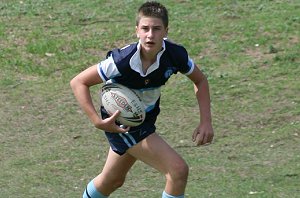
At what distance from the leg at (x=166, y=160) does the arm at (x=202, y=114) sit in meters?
0.29

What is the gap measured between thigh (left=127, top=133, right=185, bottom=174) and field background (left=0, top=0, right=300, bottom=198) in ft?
4.03

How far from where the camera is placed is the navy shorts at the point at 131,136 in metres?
6.99

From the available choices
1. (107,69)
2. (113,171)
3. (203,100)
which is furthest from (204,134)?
(107,69)

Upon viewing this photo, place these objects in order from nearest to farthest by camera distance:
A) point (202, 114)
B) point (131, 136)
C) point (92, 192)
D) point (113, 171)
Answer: point (131, 136)
point (202, 114)
point (113, 171)
point (92, 192)

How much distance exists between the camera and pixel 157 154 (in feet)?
22.5

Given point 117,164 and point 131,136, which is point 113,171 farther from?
point 131,136

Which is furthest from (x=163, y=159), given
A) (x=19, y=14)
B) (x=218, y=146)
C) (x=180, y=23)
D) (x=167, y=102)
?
(x=19, y=14)

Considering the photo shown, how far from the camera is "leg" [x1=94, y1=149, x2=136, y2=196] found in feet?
23.7

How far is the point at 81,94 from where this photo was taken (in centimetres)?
692

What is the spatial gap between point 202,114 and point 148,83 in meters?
0.48

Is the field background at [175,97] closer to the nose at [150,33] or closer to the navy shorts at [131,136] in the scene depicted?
the navy shorts at [131,136]

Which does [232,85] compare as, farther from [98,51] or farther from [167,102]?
[98,51]

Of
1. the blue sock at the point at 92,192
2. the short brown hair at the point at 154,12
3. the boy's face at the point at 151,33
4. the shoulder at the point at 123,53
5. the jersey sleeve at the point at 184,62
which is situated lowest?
the blue sock at the point at 92,192

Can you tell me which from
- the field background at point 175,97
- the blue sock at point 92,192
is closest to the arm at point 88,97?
the blue sock at point 92,192
